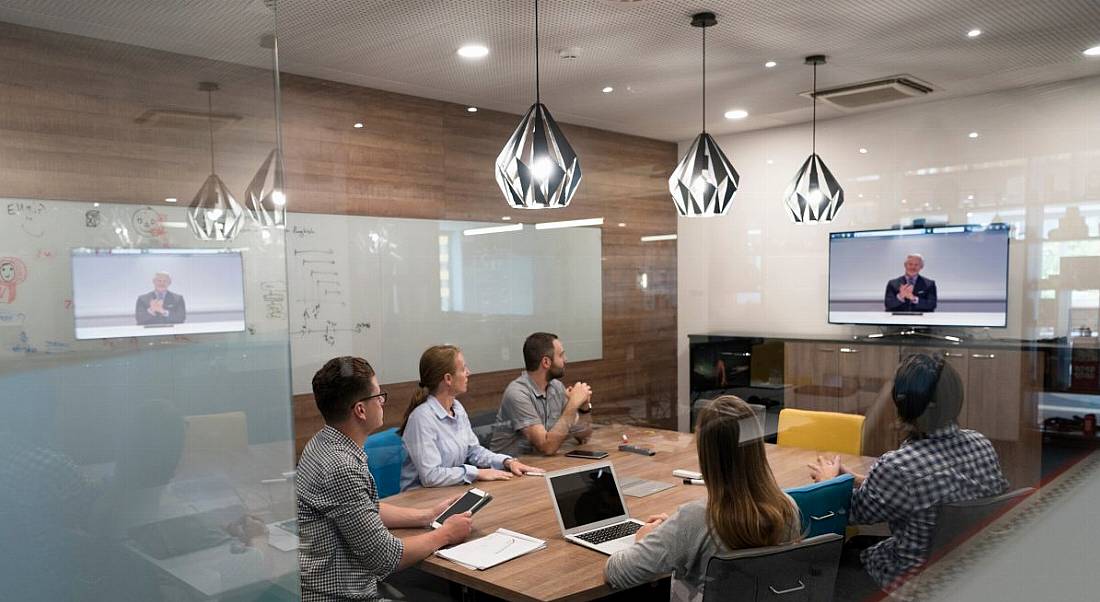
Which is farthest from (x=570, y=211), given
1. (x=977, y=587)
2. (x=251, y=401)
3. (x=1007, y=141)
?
(x=977, y=587)

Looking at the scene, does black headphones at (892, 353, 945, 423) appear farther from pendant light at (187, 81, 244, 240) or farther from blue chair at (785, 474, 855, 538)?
pendant light at (187, 81, 244, 240)

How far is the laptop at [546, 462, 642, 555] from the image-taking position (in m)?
2.10

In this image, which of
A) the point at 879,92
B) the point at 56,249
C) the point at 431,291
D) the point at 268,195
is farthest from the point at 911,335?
the point at 431,291

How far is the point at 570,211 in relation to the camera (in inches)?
164

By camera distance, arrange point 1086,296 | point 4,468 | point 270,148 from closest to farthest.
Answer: point 4,468 < point 1086,296 < point 270,148

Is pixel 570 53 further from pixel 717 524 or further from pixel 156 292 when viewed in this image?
pixel 156 292

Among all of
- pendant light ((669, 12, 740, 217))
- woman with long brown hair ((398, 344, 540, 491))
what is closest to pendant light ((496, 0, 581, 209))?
pendant light ((669, 12, 740, 217))

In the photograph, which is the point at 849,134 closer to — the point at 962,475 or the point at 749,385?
the point at 749,385

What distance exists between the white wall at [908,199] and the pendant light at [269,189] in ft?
5.13

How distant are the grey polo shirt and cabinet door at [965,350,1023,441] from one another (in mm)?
1691

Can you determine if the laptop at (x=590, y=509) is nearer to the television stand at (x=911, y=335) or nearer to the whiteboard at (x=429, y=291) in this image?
the television stand at (x=911, y=335)

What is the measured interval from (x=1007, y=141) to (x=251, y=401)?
1.80 metres

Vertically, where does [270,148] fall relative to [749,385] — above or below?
above

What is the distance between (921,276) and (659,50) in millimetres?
1712
